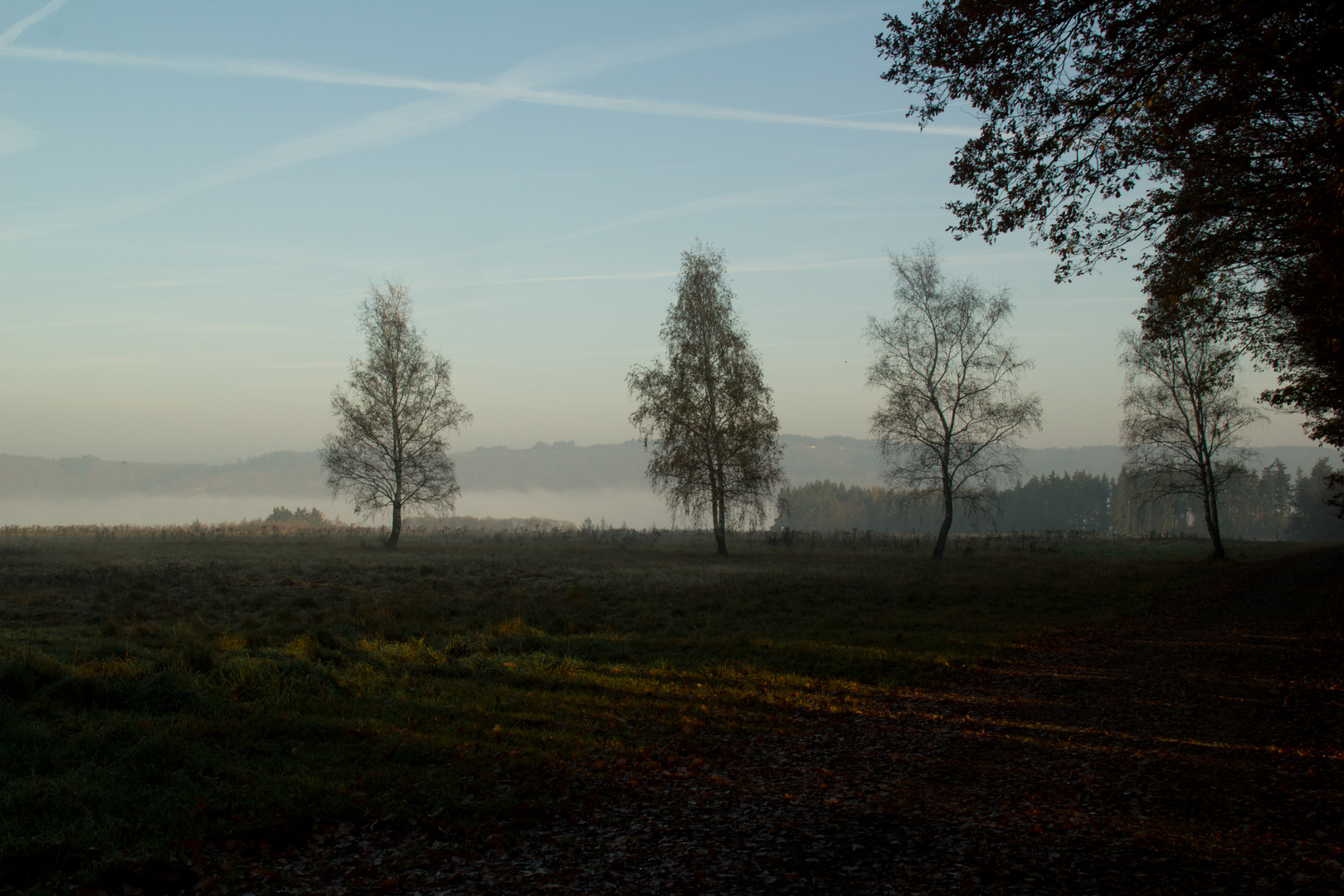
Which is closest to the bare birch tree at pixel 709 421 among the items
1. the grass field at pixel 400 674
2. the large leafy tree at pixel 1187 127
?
the grass field at pixel 400 674

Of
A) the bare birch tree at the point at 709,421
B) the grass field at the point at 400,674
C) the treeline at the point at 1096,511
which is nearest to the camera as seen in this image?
the grass field at the point at 400,674

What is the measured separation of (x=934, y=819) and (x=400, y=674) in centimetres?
770

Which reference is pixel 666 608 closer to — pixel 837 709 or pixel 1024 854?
pixel 837 709

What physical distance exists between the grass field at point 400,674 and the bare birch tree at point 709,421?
37.0 feet

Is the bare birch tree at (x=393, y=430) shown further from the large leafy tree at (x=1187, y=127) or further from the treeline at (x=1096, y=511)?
the treeline at (x=1096, y=511)

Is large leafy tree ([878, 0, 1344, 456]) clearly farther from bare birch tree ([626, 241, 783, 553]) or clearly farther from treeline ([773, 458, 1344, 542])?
treeline ([773, 458, 1344, 542])

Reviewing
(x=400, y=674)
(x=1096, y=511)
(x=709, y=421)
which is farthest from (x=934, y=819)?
(x=1096, y=511)

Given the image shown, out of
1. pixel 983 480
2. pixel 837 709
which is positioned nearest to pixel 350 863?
pixel 837 709

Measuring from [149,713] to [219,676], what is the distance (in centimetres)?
145

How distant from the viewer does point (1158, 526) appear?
124750 millimetres

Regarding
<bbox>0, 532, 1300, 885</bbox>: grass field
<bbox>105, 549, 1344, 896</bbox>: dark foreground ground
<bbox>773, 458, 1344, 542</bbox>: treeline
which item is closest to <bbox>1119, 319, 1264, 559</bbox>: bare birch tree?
<bbox>0, 532, 1300, 885</bbox>: grass field

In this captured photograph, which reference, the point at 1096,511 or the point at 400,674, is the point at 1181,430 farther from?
the point at 1096,511

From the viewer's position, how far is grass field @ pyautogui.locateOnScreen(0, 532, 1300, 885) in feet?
20.4

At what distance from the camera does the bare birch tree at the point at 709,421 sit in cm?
3728
